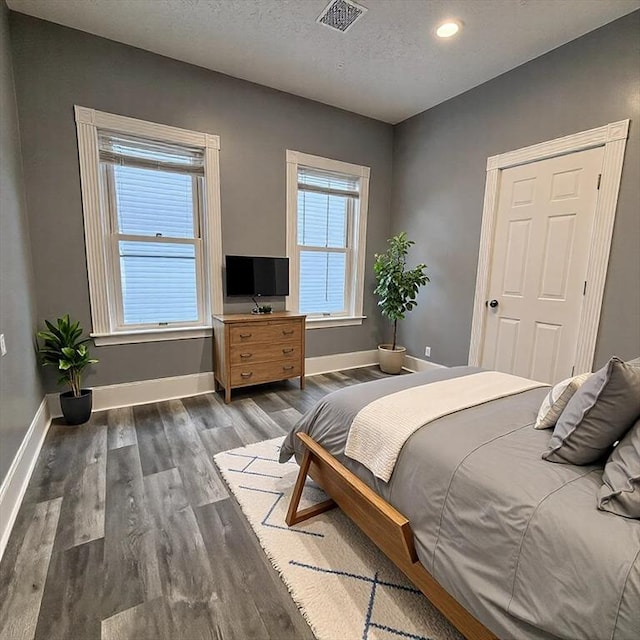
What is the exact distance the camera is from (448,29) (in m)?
2.55

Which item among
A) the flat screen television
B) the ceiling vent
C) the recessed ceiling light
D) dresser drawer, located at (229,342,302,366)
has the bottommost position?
dresser drawer, located at (229,342,302,366)

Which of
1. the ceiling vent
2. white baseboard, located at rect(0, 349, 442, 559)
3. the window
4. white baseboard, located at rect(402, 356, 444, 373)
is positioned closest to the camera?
white baseboard, located at rect(0, 349, 442, 559)

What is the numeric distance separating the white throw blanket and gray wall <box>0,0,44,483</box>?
173 cm

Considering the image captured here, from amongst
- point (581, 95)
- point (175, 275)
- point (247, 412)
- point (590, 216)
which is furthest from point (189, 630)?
point (581, 95)

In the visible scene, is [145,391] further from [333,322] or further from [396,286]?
[396,286]

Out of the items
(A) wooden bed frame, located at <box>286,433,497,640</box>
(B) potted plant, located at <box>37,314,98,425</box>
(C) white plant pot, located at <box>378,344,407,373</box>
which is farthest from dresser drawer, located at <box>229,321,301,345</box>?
(A) wooden bed frame, located at <box>286,433,497,640</box>

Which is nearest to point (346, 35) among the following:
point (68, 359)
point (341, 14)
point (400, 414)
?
point (341, 14)

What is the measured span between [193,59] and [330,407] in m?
3.20

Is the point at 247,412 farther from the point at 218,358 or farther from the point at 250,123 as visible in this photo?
the point at 250,123

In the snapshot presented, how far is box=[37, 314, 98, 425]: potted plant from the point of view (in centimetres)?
256

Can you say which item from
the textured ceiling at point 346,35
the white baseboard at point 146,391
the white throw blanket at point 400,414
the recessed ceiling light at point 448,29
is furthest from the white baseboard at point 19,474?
the recessed ceiling light at point 448,29

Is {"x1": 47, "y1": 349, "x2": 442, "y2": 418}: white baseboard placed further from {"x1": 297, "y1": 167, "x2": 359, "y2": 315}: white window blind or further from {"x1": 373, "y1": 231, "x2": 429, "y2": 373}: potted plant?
{"x1": 297, "y1": 167, "x2": 359, "y2": 315}: white window blind

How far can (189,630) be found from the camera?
3.92 feet

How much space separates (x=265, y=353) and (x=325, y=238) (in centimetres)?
162
